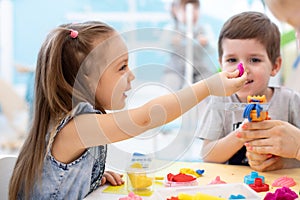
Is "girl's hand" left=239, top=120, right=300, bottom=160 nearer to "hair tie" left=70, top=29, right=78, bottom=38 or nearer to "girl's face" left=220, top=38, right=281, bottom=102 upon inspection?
"girl's face" left=220, top=38, right=281, bottom=102

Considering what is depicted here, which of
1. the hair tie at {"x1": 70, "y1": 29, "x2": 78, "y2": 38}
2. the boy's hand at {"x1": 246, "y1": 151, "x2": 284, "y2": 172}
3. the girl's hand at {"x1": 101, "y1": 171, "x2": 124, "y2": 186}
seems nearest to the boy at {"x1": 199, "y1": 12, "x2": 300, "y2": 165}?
the boy's hand at {"x1": 246, "y1": 151, "x2": 284, "y2": 172}

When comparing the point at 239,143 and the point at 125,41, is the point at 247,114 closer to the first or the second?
the point at 239,143

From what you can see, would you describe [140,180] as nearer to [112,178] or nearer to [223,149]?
[112,178]

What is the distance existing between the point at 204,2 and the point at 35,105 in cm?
292

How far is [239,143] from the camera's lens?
114 cm

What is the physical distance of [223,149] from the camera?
115cm

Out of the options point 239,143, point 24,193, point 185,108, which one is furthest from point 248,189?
point 24,193

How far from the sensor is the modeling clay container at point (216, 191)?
817mm

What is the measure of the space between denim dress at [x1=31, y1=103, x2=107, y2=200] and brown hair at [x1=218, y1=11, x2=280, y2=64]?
0.45m

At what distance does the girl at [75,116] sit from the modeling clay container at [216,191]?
125 millimetres

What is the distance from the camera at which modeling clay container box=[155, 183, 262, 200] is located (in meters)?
0.82

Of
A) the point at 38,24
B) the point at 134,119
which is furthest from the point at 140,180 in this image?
the point at 38,24

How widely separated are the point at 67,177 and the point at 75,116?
0.12 m

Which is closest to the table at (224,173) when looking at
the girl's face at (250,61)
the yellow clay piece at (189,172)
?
the yellow clay piece at (189,172)
